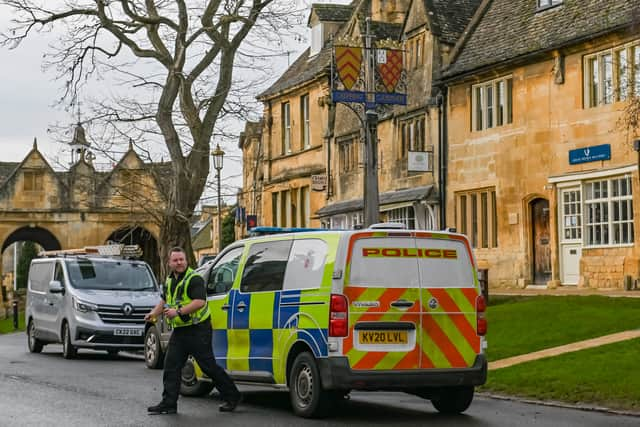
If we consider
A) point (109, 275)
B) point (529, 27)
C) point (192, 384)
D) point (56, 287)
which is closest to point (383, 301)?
point (192, 384)

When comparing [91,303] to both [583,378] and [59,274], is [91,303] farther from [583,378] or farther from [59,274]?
[583,378]

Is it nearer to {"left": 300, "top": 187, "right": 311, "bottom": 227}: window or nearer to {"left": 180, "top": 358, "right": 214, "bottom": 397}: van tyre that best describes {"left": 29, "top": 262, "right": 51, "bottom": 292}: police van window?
{"left": 180, "top": 358, "right": 214, "bottom": 397}: van tyre

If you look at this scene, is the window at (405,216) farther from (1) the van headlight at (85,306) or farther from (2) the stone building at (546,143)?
(1) the van headlight at (85,306)

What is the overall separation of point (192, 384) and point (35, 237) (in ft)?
197

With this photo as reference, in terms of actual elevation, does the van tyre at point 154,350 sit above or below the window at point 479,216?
below

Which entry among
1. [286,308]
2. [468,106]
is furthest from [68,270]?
[468,106]

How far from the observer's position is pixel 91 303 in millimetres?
23234

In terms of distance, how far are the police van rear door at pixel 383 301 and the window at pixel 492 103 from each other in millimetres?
20886

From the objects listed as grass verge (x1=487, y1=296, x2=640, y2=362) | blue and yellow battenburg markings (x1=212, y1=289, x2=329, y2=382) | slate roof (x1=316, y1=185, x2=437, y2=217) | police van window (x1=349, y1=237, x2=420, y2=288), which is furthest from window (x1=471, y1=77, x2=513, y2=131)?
police van window (x1=349, y1=237, x2=420, y2=288)

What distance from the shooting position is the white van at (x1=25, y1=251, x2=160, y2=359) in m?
23.2

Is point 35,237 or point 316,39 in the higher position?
point 316,39

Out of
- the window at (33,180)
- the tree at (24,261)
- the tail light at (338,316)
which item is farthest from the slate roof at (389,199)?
the tree at (24,261)

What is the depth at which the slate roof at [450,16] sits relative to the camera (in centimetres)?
3616

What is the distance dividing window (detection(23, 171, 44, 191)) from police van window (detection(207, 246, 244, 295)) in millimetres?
57192
